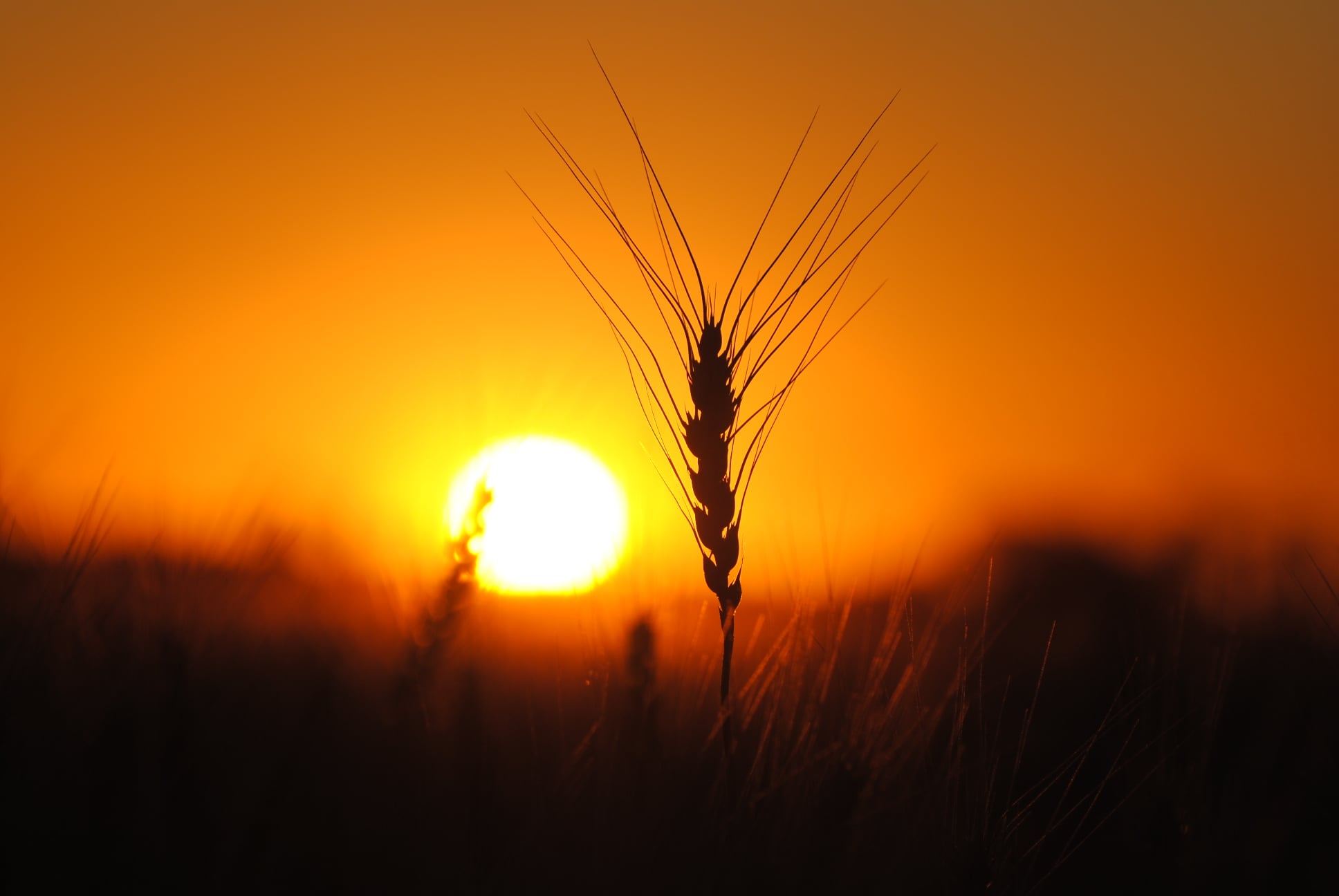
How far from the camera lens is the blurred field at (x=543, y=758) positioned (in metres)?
1.97

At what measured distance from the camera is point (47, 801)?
1896 millimetres

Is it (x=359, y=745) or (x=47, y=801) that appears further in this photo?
(x=359, y=745)

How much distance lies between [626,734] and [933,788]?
88cm

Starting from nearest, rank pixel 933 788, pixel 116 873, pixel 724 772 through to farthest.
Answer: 1. pixel 116 873
2. pixel 724 772
3. pixel 933 788

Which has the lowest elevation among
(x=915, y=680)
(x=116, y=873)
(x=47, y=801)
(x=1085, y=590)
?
(x=116, y=873)

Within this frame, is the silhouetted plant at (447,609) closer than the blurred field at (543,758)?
No

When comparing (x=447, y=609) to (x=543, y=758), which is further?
(x=543, y=758)

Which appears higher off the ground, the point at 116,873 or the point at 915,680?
the point at 915,680

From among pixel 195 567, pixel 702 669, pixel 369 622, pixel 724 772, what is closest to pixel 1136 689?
pixel 702 669

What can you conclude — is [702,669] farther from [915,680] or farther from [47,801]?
[47,801]

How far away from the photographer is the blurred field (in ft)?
6.48

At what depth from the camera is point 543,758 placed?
A: 2801 mm

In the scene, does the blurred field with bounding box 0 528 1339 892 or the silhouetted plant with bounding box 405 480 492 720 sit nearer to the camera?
the blurred field with bounding box 0 528 1339 892

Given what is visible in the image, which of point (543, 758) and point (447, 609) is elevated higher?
point (447, 609)
